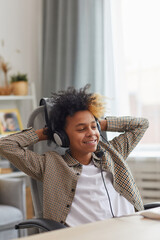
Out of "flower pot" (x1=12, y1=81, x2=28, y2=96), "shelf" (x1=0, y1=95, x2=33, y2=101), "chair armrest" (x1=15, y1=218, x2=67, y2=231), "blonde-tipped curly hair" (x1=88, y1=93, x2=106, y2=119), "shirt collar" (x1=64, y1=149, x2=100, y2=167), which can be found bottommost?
"chair armrest" (x1=15, y1=218, x2=67, y2=231)

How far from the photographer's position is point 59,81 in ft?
11.1

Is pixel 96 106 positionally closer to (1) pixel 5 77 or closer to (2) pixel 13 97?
(2) pixel 13 97

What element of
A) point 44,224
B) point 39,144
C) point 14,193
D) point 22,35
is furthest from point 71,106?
point 22,35

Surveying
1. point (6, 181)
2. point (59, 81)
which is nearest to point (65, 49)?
point (59, 81)

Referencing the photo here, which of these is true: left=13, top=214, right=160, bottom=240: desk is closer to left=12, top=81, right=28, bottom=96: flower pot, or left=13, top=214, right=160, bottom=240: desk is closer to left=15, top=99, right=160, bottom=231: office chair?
left=15, top=99, right=160, bottom=231: office chair

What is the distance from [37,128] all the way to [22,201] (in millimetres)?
1119

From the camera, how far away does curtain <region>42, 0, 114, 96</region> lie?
3.20 m

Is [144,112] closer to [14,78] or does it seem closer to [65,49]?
[65,49]

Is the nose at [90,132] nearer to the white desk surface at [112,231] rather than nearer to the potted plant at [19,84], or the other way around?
the white desk surface at [112,231]

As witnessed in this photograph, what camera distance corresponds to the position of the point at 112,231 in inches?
40.9

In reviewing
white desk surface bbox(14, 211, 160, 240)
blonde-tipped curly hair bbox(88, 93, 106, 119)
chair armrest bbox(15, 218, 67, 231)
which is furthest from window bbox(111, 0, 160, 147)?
white desk surface bbox(14, 211, 160, 240)

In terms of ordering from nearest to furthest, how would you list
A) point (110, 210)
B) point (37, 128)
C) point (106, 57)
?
point (110, 210)
point (37, 128)
point (106, 57)

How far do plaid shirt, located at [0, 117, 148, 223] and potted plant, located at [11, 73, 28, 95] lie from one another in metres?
1.71

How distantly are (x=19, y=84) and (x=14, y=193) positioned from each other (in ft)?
3.34
